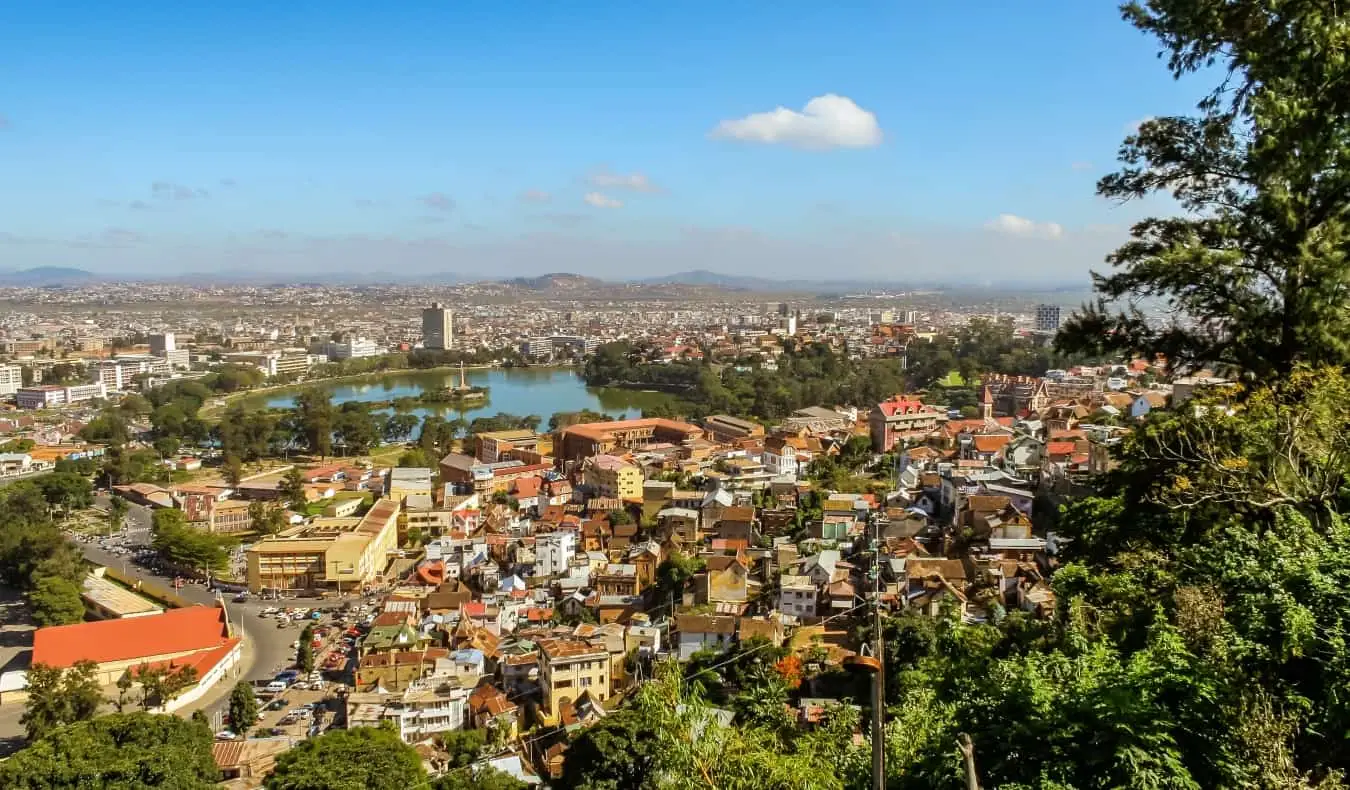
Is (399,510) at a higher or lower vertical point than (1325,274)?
lower

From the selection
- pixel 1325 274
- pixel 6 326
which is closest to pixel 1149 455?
pixel 1325 274

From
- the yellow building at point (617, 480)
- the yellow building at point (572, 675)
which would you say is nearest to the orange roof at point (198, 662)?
the yellow building at point (572, 675)

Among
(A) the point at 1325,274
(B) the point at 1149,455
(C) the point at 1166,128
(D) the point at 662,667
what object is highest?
(C) the point at 1166,128

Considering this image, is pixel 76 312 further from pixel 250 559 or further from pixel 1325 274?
pixel 1325 274

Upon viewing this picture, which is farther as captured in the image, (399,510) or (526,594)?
(399,510)

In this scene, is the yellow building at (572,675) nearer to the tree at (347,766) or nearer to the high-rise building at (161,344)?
the tree at (347,766)

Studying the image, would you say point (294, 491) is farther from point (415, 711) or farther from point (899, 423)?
point (899, 423)

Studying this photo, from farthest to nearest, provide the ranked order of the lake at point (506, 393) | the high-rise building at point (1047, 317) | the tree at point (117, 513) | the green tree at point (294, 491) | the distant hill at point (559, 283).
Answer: the distant hill at point (559, 283)
the high-rise building at point (1047, 317)
the lake at point (506, 393)
the green tree at point (294, 491)
the tree at point (117, 513)
